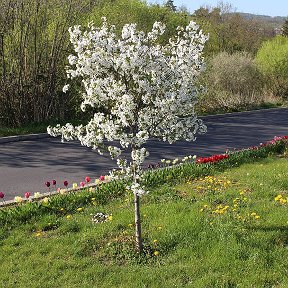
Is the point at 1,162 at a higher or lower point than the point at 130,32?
lower

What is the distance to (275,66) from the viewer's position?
28.2 meters

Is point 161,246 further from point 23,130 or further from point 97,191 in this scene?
point 23,130

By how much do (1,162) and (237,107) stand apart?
16.1m

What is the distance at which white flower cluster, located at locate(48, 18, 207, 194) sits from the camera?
4.92 m

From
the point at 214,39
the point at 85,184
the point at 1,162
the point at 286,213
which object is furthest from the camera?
the point at 214,39

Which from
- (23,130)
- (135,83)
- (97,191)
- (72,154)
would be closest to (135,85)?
(135,83)

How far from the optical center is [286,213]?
6.51 m

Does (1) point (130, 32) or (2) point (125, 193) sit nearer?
(1) point (130, 32)

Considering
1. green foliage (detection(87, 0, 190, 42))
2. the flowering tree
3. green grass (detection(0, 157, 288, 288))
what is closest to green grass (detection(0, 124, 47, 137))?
green foliage (detection(87, 0, 190, 42))

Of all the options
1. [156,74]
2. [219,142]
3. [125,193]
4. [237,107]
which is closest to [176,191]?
[125,193]

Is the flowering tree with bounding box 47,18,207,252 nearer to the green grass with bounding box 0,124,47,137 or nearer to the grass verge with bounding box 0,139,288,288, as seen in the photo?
the grass verge with bounding box 0,139,288,288

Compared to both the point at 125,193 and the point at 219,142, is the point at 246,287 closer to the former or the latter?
the point at 125,193

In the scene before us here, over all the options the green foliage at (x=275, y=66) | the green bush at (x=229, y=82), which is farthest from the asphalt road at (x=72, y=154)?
the green foliage at (x=275, y=66)

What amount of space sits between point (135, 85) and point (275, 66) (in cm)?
2511
